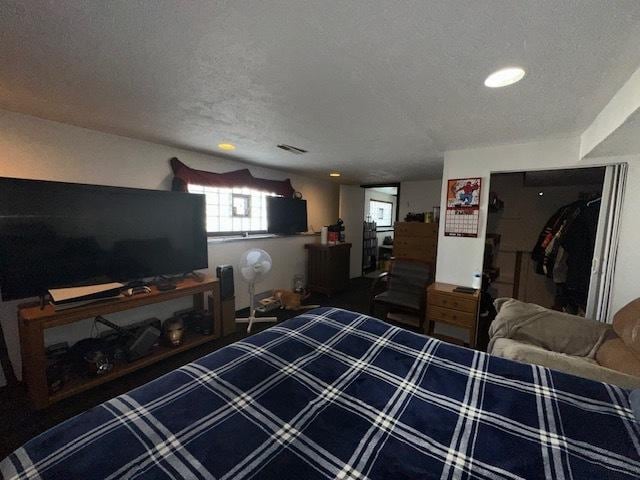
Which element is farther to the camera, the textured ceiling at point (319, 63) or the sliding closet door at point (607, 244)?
the sliding closet door at point (607, 244)

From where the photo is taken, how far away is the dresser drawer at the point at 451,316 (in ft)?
8.07

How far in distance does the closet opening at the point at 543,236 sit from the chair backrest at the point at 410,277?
0.68 meters

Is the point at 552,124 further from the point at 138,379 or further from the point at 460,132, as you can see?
the point at 138,379

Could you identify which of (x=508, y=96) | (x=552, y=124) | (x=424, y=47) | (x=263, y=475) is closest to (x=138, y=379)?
(x=263, y=475)

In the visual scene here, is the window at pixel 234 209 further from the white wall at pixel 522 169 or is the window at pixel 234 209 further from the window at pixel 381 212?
the window at pixel 381 212

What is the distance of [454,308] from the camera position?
2543 millimetres

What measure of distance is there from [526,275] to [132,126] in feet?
17.0

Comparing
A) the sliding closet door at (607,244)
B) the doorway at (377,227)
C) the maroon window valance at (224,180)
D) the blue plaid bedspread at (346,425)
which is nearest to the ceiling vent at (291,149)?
the maroon window valance at (224,180)

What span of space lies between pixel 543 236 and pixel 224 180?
14.3ft

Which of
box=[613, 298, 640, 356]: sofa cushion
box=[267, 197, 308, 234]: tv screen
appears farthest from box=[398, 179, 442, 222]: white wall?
box=[613, 298, 640, 356]: sofa cushion

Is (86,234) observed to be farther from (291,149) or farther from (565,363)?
(565,363)

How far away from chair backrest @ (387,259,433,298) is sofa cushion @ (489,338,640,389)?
1.48 meters

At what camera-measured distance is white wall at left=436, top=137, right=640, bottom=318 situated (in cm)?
195

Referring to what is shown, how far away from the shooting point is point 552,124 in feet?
6.13
